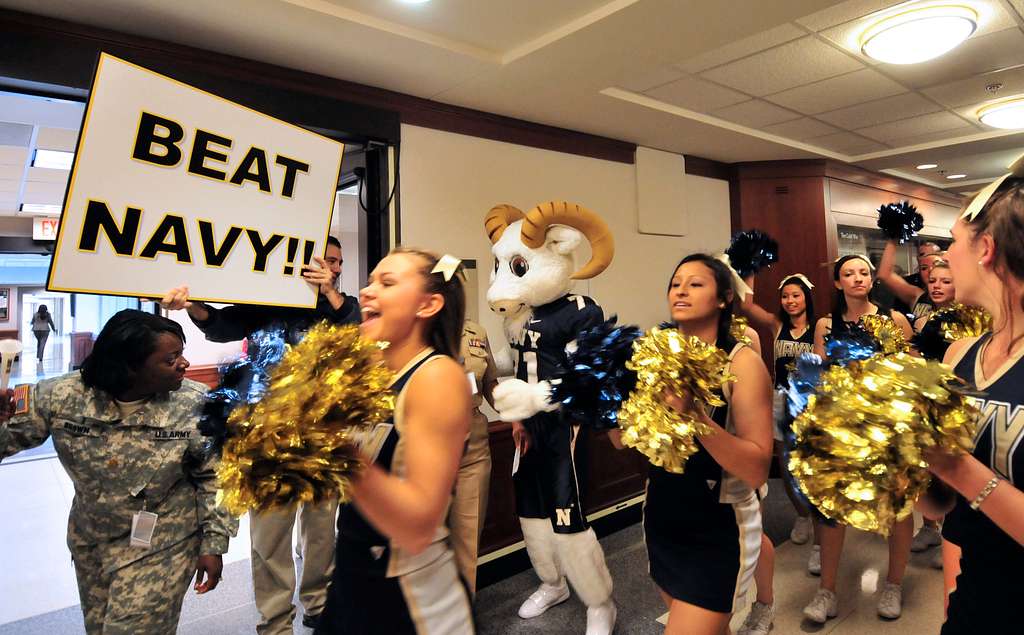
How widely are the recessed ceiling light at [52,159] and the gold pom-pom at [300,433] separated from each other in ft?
16.1

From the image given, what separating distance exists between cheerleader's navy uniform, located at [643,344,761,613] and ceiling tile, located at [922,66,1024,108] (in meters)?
3.60

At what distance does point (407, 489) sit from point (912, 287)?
4.06m

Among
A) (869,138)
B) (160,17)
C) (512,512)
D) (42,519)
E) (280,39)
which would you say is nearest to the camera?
(160,17)

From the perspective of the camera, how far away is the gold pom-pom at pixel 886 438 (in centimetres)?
90

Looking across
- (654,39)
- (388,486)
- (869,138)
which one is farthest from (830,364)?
(869,138)

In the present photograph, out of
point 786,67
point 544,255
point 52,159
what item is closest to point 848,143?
point 786,67

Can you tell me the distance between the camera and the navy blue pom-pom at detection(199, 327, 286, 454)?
3.21 feet

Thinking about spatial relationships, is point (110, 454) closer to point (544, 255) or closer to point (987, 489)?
point (544, 255)

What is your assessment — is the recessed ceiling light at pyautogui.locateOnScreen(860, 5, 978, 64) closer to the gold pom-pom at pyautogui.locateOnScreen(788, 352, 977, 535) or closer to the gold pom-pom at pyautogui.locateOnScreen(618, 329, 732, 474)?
the gold pom-pom at pyautogui.locateOnScreen(618, 329, 732, 474)

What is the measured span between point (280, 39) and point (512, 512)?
2771 millimetres

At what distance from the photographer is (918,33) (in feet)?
9.39

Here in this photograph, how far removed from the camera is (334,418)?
0.92 m

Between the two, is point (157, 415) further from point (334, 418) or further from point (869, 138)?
point (869, 138)

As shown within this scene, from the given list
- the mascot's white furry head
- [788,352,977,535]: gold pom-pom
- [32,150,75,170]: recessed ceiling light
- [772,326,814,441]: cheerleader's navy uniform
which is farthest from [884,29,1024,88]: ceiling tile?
[32,150,75,170]: recessed ceiling light
